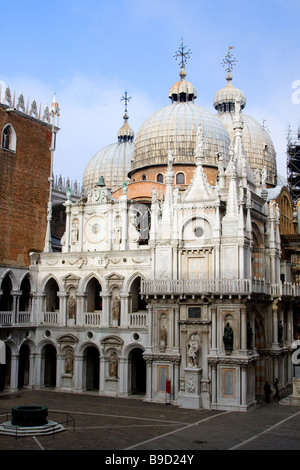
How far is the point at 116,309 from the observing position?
36312mm

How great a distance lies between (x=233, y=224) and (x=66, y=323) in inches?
481

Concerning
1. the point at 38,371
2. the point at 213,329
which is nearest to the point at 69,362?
the point at 38,371

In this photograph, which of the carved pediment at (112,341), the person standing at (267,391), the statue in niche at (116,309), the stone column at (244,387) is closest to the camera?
the stone column at (244,387)

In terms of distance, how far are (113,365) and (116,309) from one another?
324cm

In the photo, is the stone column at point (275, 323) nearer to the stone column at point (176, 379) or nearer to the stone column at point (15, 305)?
the stone column at point (176, 379)

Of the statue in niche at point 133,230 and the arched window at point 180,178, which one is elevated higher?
the arched window at point 180,178

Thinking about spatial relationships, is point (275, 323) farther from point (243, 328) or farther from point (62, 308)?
point (62, 308)

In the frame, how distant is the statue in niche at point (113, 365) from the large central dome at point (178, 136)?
16444 mm

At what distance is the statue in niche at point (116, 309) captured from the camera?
36.2 m

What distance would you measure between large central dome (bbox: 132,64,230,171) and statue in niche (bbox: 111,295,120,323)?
13.8 metres

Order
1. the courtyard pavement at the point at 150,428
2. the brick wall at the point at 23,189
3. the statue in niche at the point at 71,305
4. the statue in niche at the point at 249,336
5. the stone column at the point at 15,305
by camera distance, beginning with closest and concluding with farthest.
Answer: the courtyard pavement at the point at 150,428 → the statue in niche at the point at 249,336 → the stone column at the point at 15,305 → the brick wall at the point at 23,189 → the statue in niche at the point at 71,305

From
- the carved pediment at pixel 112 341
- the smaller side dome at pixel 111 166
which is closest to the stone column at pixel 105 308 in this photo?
the carved pediment at pixel 112 341

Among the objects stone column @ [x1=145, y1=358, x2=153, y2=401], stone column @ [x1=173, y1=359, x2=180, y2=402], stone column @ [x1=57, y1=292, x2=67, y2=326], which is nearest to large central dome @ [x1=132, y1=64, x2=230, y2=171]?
stone column @ [x1=57, y1=292, x2=67, y2=326]
